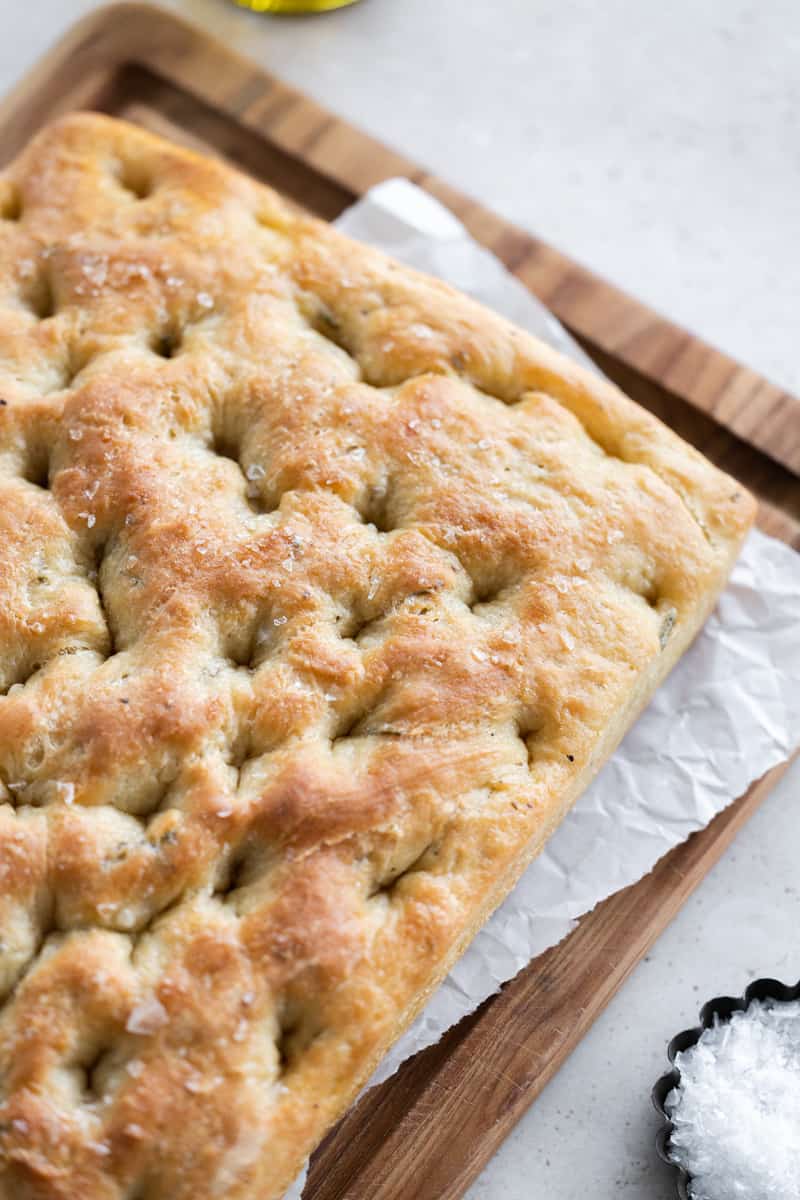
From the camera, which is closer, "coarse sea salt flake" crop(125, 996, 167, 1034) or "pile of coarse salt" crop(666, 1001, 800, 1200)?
"coarse sea salt flake" crop(125, 996, 167, 1034)

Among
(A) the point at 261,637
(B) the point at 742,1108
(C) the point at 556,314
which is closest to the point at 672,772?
(B) the point at 742,1108

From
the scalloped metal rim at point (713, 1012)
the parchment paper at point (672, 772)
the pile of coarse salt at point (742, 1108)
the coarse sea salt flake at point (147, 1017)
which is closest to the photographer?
the coarse sea salt flake at point (147, 1017)

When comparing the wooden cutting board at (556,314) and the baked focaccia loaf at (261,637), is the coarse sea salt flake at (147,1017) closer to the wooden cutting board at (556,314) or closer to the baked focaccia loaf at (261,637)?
the baked focaccia loaf at (261,637)

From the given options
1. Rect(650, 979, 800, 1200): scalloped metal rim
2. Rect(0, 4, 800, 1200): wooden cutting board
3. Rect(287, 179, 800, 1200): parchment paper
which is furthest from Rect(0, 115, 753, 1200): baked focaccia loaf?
Rect(650, 979, 800, 1200): scalloped metal rim

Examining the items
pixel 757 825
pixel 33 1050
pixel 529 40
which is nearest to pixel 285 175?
pixel 529 40

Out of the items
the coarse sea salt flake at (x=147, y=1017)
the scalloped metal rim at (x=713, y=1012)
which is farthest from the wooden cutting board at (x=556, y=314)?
the coarse sea salt flake at (x=147, y=1017)

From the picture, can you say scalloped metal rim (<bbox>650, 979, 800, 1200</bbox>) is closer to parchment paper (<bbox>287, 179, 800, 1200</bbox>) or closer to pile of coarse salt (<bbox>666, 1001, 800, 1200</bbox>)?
pile of coarse salt (<bbox>666, 1001, 800, 1200</bbox>)
